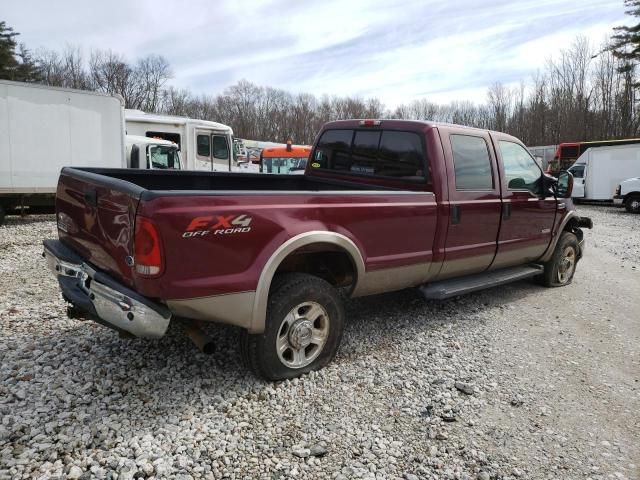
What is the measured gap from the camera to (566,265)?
684 centimetres

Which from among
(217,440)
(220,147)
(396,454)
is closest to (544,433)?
(396,454)

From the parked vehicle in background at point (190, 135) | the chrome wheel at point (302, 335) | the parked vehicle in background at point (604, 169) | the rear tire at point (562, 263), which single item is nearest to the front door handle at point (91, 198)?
the chrome wheel at point (302, 335)

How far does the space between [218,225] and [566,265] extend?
5.63m

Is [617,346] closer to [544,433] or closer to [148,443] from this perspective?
[544,433]

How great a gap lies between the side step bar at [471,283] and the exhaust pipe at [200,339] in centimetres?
226

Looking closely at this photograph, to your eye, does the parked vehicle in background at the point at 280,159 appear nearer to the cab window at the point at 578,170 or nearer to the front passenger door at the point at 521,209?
the cab window at the point at 578,170

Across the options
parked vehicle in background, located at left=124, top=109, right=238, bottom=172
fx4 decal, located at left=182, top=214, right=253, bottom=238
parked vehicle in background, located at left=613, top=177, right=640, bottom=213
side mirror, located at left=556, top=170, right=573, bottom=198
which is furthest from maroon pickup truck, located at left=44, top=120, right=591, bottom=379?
parked vehicle in background, located at left=613, top=177, right=640, bottom=213

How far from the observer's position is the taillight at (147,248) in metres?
2.81

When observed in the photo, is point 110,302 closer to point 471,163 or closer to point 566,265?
point 471,163

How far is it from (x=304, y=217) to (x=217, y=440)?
5.14 ft

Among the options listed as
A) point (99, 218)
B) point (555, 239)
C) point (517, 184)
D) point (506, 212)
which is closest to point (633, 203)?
point (555, 239)

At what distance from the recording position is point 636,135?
4156 cm

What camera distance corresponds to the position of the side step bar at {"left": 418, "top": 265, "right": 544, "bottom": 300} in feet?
15.4

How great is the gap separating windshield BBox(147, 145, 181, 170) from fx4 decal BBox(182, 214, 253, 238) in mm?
11398
